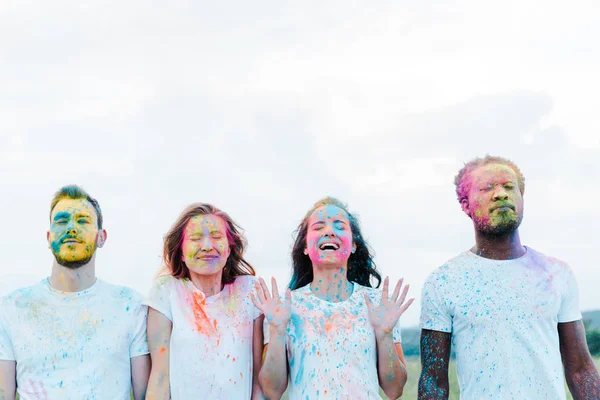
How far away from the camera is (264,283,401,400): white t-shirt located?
500 centimetres

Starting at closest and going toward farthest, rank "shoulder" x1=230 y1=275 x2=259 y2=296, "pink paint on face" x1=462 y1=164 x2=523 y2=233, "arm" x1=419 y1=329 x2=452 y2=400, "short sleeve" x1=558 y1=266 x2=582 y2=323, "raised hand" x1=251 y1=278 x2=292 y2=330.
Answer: "raised hand" x1=251 y1=278 x2=292 y2=330, "arm" x1=419 y1=329 x2=452 y2=400, "short sleeve" x1=558 y1=266 x2=582 y2=323, "pink paint on face" x1=462 y1=164 x2=523 y2=233, "shoulder" x1=230 y1=275 x2=259 y2=296

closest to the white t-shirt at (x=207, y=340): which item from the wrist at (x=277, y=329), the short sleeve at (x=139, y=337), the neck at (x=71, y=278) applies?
the short sleeve at (x=139, y=337)

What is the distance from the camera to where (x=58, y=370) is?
5059 mm

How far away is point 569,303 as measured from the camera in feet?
17.9

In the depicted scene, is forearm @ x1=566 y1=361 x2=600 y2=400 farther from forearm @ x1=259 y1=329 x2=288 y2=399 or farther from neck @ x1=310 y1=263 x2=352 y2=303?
forearm @ x1=259 y1=329 x2=288 y2=399

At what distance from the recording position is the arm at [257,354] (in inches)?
209

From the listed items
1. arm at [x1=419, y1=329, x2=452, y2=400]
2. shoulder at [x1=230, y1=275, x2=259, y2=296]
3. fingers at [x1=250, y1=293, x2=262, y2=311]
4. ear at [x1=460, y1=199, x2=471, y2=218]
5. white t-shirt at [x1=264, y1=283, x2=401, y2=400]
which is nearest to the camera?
white t-shirt at [x1=264, y1=283, x2=401, y2=400]

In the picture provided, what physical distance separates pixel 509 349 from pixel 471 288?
0.56m

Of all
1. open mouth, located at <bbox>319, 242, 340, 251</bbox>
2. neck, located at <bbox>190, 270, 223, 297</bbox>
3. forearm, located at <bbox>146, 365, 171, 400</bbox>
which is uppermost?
open mouth, located at <bbox>319, 242, 340, 251</bbox>

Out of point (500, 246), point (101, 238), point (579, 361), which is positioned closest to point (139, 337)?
point (101, 238)

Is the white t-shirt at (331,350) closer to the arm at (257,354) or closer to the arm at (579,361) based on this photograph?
the arm at (257,354)

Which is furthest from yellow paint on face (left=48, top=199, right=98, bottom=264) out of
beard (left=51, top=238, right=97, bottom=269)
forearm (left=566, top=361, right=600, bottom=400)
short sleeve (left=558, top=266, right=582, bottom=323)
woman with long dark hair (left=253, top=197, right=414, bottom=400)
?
forearm (left=566, top=361, right=600, bottom=400)

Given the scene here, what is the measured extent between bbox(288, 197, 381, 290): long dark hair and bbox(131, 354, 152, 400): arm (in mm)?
1457

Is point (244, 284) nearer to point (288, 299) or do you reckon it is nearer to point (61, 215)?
point (288, 299)
